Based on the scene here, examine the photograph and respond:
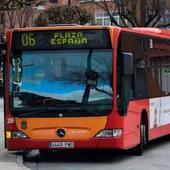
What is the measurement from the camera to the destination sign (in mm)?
13508

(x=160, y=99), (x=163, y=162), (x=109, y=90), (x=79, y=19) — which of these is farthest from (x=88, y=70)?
(x=79, y=19)

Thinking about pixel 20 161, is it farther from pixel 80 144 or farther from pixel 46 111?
pixel 80 144

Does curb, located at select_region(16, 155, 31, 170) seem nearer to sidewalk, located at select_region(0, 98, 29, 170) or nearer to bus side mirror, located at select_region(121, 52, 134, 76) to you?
sidewalk, located at select_region(0, 98, 29, 170)

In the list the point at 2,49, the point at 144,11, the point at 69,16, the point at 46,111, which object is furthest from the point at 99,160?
the point at 69,16

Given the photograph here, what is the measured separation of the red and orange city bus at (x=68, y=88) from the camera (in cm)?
1327

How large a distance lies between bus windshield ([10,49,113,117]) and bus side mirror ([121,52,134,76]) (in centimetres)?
25

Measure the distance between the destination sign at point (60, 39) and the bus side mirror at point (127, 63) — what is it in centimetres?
36

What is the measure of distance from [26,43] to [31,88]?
35.1 inches

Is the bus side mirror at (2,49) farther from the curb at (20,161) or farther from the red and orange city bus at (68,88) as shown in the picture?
the curb at (20,161)

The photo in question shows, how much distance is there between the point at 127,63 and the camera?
533 inches

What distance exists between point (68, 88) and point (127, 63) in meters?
1.22

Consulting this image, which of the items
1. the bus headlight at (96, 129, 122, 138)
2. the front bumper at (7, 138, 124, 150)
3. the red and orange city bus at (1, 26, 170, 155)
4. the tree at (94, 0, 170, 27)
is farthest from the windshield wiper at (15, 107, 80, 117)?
the tree at (94, 0, 170, 27)

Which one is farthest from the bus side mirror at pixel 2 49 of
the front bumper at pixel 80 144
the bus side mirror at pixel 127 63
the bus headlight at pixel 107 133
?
the bus headlight at pixel 107 133

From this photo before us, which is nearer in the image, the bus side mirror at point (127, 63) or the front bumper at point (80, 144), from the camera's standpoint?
the front bumper at point (80, 144)
